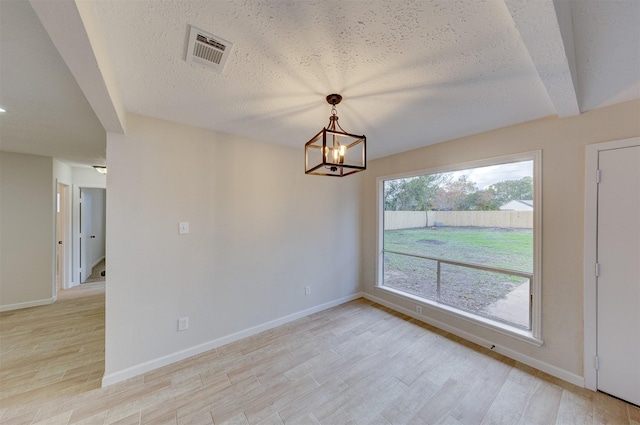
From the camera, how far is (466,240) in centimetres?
285

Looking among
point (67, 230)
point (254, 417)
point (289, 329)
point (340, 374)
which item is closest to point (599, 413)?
point (340, 374)

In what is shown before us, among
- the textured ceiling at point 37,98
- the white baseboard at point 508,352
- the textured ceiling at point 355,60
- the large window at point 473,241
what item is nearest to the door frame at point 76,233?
the textured ceiling at point 37,98

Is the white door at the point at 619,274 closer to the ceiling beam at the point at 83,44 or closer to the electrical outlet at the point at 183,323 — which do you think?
the ceiling beam at the point at 83,44

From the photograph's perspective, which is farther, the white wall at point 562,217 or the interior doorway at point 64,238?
the interior doorway at point 64,238

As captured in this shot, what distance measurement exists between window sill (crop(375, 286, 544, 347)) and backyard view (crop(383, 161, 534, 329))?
0.08 metres

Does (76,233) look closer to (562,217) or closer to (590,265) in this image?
(562,217)

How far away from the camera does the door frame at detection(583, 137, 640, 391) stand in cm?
192

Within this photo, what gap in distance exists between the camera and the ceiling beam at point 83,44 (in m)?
0.83

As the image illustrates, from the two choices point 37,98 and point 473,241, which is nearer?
point 37,98

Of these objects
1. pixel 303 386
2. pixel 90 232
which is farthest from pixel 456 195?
pixel 90 232

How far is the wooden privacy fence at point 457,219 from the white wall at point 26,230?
5502 mm

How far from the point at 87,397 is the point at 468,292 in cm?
388

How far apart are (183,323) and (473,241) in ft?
11.2

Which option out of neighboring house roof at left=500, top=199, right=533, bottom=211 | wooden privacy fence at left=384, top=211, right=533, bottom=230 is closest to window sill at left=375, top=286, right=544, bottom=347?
wooden privacy fence at left=384, top=211, right=533, bottom=230
